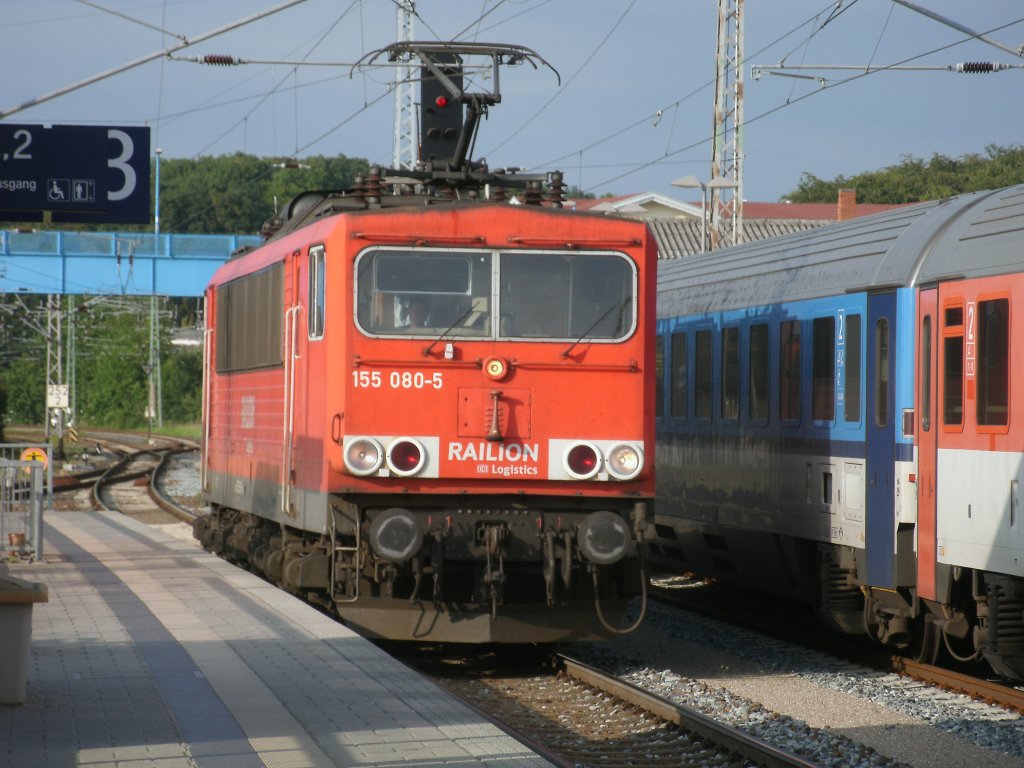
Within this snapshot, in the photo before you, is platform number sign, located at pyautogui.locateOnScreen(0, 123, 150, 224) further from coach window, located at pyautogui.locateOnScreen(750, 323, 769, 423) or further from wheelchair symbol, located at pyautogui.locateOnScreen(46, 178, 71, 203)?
coach window, located at pyautogui.locateOnScreen(750, 323, 769, 423)

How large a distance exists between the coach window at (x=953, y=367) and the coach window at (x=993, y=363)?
24 centimetres

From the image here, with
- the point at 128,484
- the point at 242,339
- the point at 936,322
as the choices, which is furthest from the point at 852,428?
the point at 128,484

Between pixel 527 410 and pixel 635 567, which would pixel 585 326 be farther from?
pixel 635 567

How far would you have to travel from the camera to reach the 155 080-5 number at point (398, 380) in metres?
10.9

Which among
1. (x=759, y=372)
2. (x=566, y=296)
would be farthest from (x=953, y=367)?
(x=759, y=372)

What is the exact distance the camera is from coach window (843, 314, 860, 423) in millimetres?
12203

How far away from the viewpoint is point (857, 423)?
479 inches

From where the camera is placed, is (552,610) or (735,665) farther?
(735,665)

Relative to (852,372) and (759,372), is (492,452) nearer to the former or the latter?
(852,372)

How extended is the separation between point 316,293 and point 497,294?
1.41 meters

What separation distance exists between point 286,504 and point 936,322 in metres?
5.26

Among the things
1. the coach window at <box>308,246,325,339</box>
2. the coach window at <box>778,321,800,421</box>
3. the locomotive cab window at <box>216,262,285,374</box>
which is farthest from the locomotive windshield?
the coach window at <box>778,321,800,421</box>

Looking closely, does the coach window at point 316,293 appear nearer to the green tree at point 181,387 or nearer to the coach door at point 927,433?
the coach door at point 927,433

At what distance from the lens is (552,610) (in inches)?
442
